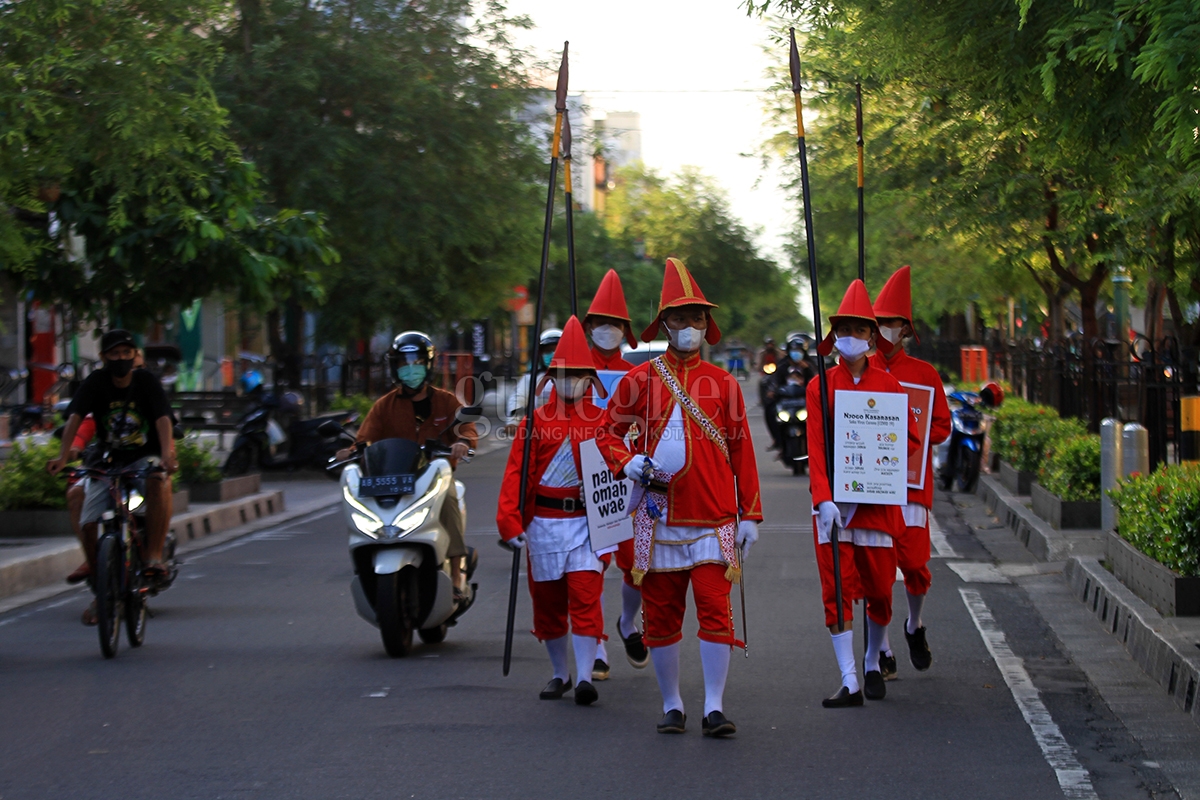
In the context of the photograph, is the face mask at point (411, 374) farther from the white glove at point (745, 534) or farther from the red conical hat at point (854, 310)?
the white glove at point (745, 534)

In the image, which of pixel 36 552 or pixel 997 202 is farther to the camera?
pixel 997 202

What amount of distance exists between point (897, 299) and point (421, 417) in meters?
2.70

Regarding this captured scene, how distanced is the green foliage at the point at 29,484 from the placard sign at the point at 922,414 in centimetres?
825

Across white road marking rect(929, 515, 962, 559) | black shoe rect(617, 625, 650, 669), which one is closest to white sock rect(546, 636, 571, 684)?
black shoe rect(617, 625, 650, 669)

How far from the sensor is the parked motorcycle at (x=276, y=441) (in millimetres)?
20120

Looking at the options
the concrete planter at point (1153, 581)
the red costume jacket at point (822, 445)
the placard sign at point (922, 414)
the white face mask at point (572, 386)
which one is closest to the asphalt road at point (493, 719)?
the concrete planter at point (1153, 581)

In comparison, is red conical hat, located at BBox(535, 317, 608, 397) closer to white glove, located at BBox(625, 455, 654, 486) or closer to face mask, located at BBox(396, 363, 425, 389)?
white glove, located at BBox(625, 455, 654, 486)

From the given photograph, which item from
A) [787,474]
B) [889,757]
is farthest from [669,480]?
[787,474]

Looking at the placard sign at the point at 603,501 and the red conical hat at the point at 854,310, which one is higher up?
the red conical hat at the point at 854,310

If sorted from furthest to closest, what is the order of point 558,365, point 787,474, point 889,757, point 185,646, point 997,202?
point 787,474 → point 997,202 → point 185,646 → point 558,365 → point 889,757

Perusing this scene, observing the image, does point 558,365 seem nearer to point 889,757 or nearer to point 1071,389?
point 889,757

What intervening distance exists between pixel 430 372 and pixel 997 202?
9.78 m

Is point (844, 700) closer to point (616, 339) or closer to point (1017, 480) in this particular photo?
point (616, 339)

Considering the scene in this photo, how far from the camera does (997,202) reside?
54.6 ft
